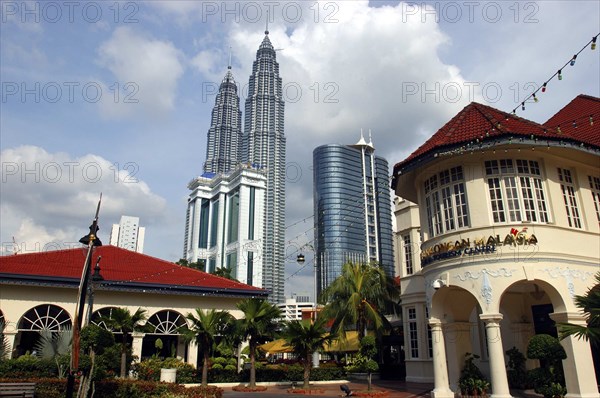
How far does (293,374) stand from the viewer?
27.7 m

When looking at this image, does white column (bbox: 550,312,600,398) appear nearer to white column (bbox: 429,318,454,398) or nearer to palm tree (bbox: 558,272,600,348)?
palm tree (bbox: 558,272,600,348)

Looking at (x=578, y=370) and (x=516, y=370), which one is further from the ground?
(x=578, y=370)

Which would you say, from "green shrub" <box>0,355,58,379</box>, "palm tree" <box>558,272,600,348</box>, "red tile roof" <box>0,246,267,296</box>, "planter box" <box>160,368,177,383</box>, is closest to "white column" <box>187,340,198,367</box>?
"red tile roof" <box>0,246,267,296</box>

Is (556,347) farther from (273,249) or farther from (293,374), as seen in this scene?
(273,249)

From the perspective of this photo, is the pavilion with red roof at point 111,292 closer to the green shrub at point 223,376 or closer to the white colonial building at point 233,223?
the green shrub at point 223,376

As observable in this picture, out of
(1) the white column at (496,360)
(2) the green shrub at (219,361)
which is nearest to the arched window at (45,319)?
(2) the green shrub at (219,361)

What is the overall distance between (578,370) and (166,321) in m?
22.5

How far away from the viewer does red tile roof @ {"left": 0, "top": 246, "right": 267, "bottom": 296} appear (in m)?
25.8

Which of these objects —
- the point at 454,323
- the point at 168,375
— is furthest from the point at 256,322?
the point at 454,323

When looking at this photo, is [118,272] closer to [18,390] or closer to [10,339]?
[10,339]

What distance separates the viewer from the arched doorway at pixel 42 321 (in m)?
25.5

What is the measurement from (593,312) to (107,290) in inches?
950

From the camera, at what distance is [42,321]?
84.7 feet

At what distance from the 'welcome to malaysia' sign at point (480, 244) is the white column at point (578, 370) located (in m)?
3.39
